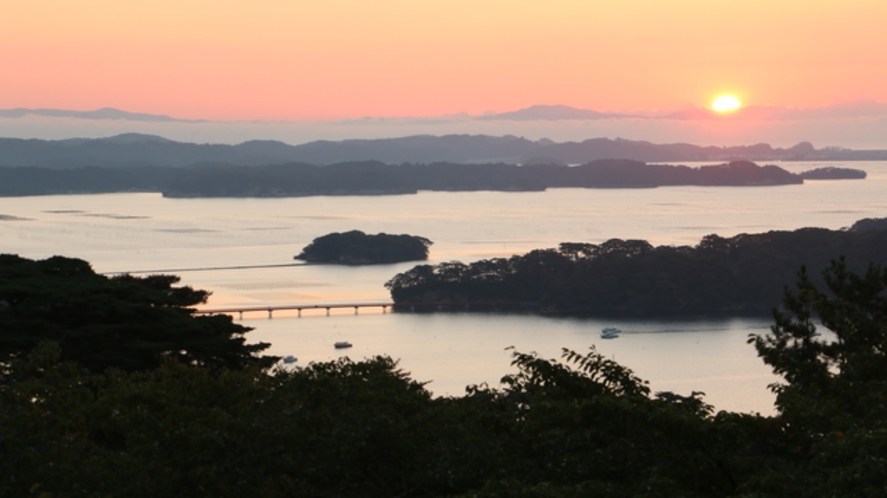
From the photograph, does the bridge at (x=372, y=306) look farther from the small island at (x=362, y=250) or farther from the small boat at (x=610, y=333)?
the small island at (x=362, y=250)

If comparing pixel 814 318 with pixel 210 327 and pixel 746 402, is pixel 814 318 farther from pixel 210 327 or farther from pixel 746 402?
pixel 210 327

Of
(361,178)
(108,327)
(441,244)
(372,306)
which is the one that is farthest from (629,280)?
(361,178)

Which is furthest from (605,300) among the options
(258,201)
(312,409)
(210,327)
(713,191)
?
(713,191)

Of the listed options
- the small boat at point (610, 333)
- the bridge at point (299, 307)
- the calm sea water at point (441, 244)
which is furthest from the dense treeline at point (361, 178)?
the small boat at point (610, 333)

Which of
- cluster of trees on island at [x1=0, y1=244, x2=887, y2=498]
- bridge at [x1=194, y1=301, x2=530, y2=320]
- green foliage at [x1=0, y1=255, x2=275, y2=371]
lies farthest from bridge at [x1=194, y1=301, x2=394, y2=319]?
cluster of trees on island at [x1=0, y1=244, x2=887, y2=498]

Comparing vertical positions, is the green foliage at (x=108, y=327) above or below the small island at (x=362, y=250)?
above

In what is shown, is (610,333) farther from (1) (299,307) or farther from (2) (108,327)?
(2) (108,327)
